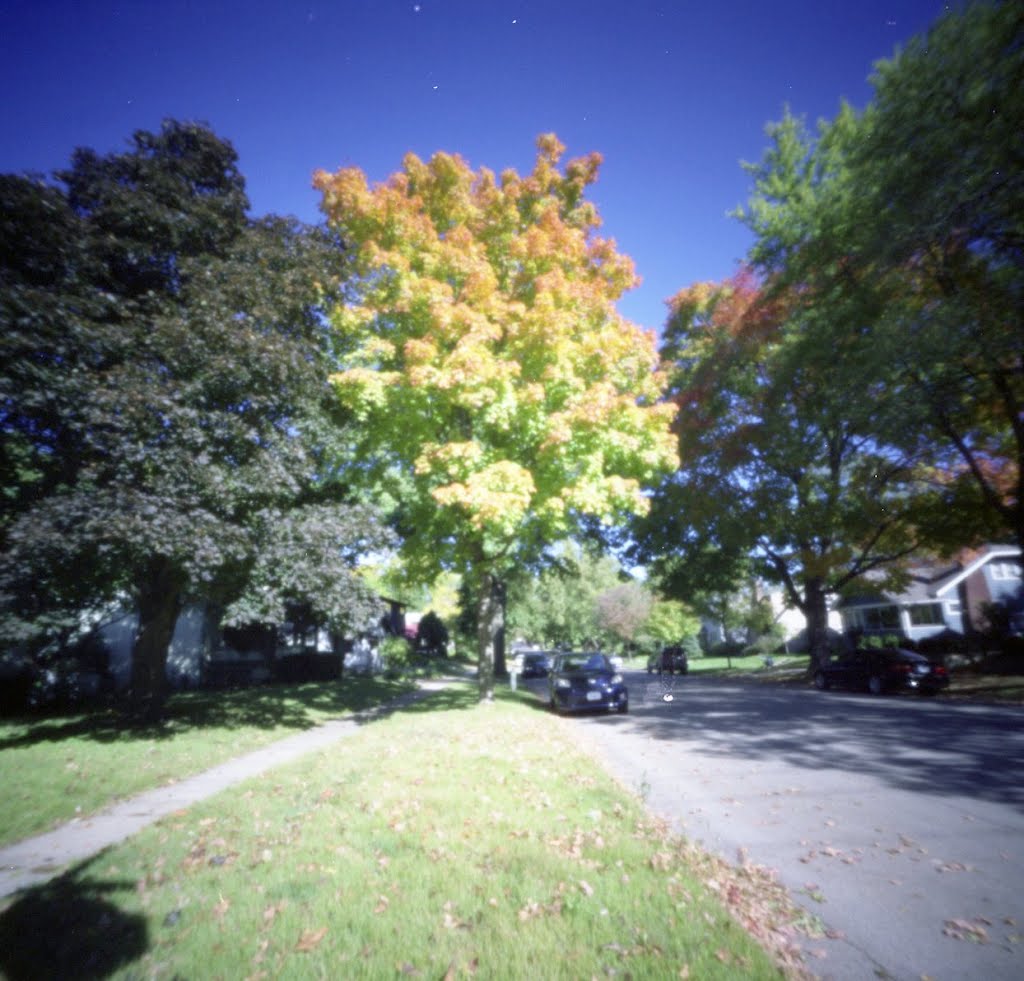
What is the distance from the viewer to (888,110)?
34.6 feet

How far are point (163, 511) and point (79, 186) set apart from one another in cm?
807

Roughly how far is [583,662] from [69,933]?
13143mm

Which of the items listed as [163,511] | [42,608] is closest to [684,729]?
[163,511]

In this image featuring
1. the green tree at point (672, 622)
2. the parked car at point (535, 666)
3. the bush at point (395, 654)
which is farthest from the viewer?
the green tree at point (672, 622)

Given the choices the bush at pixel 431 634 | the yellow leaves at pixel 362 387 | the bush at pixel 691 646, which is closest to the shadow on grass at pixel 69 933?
the yellow leaves at pixel 362 387

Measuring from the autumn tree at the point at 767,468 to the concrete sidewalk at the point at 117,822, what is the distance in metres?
16.2

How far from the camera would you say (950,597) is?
34094mm

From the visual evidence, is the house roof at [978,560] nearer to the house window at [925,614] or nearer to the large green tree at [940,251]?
the house window at [925,614]

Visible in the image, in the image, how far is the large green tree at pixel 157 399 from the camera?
836cm

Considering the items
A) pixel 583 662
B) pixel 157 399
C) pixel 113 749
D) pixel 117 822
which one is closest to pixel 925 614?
pixel 583 662

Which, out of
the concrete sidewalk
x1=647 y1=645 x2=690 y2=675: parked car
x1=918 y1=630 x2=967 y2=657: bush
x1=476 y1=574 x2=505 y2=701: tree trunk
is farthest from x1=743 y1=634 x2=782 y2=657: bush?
the concrete sidewalk

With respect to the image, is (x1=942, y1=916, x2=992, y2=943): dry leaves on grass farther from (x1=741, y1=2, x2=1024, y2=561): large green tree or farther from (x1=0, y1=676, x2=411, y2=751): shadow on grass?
(x1=0, y1=676, x2=411, y2=751): shadow on grass

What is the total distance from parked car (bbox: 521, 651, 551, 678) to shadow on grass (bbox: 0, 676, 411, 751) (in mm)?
12915

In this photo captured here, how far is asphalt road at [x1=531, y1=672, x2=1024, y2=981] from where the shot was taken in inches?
125
